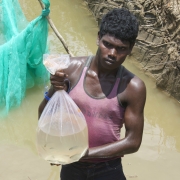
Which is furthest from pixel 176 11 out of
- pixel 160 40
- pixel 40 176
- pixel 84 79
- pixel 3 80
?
pixel 84 79

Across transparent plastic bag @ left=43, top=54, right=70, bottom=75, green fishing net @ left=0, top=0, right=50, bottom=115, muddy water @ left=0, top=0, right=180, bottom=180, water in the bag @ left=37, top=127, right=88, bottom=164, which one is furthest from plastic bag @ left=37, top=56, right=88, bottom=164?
green fishing net @ left=0, top=0, right=50, bottom=115

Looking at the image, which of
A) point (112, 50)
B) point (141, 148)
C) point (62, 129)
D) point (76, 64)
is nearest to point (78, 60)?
point (76, 64)

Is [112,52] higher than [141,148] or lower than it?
higher

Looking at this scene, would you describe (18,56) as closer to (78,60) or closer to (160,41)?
(160,41)

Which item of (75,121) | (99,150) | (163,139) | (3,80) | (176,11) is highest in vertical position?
(75,121)

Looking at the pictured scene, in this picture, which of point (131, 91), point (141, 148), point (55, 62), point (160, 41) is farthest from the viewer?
point (160, 41)

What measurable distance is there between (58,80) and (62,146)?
0.31 metres

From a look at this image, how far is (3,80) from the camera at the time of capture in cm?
432

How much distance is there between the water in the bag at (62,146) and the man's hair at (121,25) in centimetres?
48

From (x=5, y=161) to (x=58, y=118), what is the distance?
2.01 metres

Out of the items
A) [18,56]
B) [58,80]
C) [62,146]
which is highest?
[58,80]

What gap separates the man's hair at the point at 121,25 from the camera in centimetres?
176

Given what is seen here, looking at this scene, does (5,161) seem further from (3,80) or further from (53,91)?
(53,91)

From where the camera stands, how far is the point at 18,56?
4.39 meters
